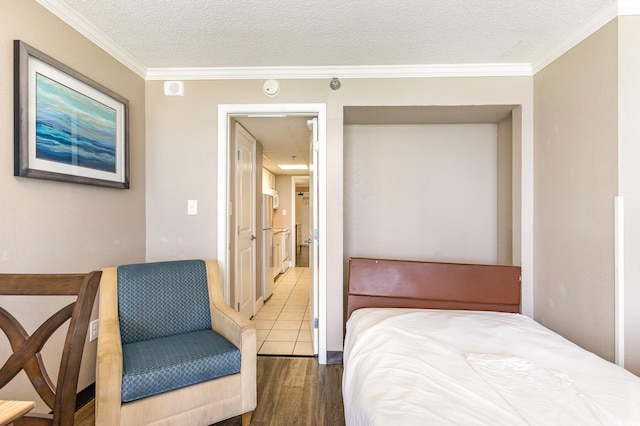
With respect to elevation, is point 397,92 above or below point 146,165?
above

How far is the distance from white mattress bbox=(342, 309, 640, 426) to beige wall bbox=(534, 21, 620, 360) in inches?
17.6

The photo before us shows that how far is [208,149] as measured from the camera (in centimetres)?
240

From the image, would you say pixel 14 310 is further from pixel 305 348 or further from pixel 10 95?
pixel 305 348

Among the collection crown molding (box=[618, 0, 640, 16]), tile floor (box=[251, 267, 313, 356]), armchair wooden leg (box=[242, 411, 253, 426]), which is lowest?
tile floor (box=[251, 267, 313, 356])

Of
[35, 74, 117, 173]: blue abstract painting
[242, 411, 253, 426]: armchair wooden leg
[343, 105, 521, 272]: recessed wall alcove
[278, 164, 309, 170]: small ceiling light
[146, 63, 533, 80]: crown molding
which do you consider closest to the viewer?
[35, 74, 117, 173]: blue abstract painting

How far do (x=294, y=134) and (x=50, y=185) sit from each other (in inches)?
88.4

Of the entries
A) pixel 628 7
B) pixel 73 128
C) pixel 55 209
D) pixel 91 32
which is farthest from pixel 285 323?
pixel 628 7

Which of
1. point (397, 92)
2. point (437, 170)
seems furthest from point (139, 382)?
point (437, 170)

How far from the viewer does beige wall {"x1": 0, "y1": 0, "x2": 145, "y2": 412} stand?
1397 millimetres

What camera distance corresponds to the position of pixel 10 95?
140 cm

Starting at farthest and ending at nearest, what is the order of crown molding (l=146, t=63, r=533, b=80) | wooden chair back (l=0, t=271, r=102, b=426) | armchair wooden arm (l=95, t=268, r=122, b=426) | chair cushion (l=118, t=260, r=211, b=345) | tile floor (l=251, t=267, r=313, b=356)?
tile floor (l=251, t=267, r=313, b=356) < crown molding (l=146, t=63, r=533, b=80) < chair cushion (l=118, t=260, r=211, b=345) < armchair wooden arm (l=95, t=268, r=122, b=426) < wooden chair back (l=0, t=271, r=102, b=426)

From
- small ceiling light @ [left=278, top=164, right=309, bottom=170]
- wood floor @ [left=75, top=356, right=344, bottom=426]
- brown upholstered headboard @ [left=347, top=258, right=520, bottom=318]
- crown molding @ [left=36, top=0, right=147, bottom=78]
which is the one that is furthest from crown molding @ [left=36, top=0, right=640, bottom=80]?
small ceiling light @ [left=278, top=164, right=309, bottom=170]

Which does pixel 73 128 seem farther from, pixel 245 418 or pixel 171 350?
pixel 245 418

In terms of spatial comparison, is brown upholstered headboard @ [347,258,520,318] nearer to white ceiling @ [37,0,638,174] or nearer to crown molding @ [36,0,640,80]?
white ceiling @ [37,0,638,174]
